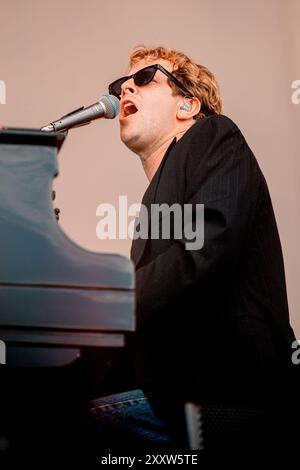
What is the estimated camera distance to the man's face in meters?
1.88

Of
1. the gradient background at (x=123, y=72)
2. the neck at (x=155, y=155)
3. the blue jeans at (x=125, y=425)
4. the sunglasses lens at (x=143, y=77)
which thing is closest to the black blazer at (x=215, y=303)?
the blue jeans at (x=125, y=425)

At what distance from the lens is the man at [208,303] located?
1.26 m

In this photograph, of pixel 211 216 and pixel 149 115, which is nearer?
pixel 211 216

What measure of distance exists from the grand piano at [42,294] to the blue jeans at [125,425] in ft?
1.44

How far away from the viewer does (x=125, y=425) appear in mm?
1435

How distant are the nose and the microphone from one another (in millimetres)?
252

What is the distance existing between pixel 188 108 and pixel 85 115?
450 millimetres

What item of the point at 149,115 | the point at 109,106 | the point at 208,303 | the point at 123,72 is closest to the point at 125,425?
the point at 208,303

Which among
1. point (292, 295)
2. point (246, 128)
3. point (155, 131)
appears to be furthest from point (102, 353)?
point (246, 128)

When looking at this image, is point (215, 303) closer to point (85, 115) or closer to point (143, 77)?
point (85, 115)

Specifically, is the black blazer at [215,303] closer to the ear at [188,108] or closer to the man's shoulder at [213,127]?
the man's shoulder at [213,127]

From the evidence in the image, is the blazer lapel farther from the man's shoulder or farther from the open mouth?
the open mouth

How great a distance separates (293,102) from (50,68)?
36.4 inches

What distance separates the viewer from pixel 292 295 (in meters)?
2.42
